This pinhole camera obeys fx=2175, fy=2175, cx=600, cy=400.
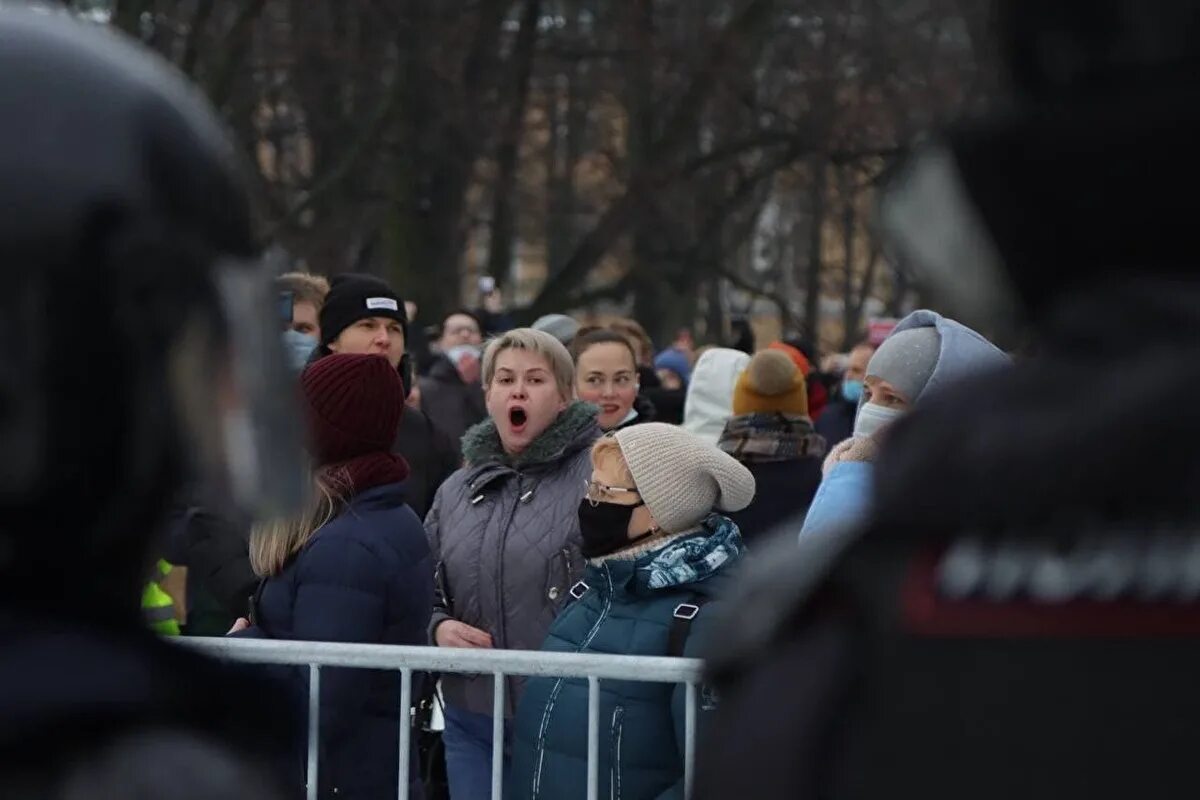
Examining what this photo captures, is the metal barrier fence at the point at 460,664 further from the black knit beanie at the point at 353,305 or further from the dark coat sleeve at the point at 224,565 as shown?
the black knit beanie at the point at 353,305

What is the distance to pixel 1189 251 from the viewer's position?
143 cm

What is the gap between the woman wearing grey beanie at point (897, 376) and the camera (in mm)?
5057

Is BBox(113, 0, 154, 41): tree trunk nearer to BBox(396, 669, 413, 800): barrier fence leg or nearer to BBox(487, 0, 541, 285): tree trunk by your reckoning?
BBox(487, 0, 541, 285): tree trunk

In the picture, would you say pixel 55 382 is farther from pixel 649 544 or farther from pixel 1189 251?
pixel 649 544

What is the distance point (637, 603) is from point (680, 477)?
0.36 meters

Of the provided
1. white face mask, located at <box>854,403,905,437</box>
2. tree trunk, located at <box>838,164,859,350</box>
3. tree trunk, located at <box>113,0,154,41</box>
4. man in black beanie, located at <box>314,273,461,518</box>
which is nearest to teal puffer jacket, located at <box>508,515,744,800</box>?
white face mask, located at <box>854,403,905,437</box>

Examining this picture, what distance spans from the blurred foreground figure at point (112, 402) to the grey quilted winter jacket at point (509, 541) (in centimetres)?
401

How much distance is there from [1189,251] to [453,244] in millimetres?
20453

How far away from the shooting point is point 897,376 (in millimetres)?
5285

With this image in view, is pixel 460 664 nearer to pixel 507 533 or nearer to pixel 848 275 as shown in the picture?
pixel 507 533

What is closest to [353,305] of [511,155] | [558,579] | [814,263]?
[558,579]

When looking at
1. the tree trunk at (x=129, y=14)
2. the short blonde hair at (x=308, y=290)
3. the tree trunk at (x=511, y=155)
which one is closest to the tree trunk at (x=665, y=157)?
the tree trunk at (x=511, y=155)

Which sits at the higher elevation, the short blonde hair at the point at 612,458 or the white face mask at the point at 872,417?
the white face mask at the point at 872,417

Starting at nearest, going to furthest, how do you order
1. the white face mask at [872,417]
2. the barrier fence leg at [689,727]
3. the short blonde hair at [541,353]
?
1. the barrier fence leg at [689,727]
2. the white face mask at [872,417]
3. the short blonde hair at [541,353]
